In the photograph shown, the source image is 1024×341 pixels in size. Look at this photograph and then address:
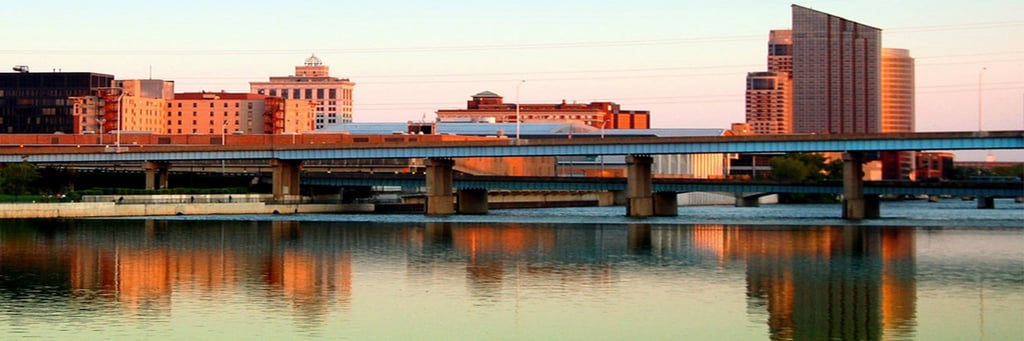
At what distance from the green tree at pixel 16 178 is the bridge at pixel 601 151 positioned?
960cm

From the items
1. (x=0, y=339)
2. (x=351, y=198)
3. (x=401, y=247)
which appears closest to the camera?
(x=0, y=339)

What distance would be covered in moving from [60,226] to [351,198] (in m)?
79.4

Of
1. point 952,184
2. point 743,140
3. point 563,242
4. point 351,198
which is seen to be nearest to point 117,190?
point 351,198

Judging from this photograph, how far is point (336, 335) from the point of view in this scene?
161ft

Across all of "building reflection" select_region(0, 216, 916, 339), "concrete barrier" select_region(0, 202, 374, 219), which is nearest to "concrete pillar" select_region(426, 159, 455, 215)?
"concrete barrier" select_region(0, 202, 374, 219)

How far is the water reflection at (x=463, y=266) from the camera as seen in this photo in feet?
189

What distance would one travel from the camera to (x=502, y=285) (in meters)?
66.4

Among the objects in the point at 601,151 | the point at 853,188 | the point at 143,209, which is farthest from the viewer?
the point at 601,151

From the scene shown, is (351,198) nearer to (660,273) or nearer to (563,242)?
(563,242)

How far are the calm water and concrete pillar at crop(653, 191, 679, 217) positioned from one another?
59565 millimetres

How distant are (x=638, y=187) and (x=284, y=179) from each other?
38.3m

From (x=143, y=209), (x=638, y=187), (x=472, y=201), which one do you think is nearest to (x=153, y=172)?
(x=143, y=209)

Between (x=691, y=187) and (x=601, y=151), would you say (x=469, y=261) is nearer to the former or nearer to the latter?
(x=601, y=151)

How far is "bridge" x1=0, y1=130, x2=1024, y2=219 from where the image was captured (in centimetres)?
14988
